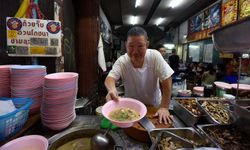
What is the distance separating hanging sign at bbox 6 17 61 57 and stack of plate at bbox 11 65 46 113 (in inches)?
23.7

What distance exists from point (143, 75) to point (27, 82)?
3.80 ft

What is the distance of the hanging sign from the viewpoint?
68.2 inches

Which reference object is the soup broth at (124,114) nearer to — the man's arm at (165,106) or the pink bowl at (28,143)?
the man's arm at (165,106)

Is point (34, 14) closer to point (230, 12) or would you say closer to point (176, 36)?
point (230, 12)

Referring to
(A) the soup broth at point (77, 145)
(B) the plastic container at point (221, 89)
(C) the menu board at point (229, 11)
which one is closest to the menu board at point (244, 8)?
(C) the menu board at point (229, 11)

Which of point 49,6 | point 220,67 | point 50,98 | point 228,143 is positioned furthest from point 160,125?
point 220,67

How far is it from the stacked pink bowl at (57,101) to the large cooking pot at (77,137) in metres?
0.13

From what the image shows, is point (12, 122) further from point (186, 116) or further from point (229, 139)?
point (229, 139)

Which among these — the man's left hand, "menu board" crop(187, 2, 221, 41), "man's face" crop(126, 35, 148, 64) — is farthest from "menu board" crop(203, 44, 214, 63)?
the man's left hand

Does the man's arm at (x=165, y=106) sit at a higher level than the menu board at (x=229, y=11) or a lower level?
lower

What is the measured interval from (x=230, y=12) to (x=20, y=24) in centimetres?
532

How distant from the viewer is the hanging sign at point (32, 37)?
A: 5.68 feet

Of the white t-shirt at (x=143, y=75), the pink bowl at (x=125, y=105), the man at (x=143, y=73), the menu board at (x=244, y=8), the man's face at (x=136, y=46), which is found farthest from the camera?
the menu board at (x=244, y=8)

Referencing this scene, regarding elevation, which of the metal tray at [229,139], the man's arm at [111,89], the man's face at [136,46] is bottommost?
the metal tray at [229,139]
